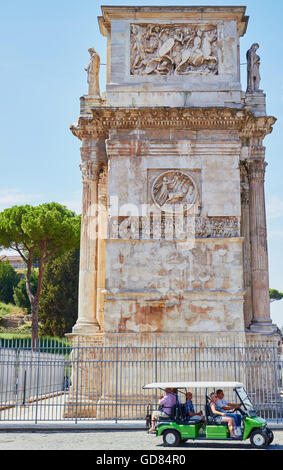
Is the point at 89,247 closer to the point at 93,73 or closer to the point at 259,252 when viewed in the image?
the point at 259,252

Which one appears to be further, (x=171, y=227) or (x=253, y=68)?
(x=253, y=68)

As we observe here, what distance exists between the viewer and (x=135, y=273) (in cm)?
1572

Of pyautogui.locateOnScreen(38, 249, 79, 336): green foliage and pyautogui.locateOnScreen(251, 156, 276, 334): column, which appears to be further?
pyautogui.locateOnScreen(38, 249, 79, 336): green foliage

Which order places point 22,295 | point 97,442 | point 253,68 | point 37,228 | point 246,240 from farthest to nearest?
point 22,295
point 37,228
point 253,68
point 246,240
point 97,442

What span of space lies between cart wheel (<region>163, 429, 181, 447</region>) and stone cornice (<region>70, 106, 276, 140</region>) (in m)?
9.37

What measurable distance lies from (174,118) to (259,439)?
9.73 m

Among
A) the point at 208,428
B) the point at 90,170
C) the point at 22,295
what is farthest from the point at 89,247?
the point at 22,295

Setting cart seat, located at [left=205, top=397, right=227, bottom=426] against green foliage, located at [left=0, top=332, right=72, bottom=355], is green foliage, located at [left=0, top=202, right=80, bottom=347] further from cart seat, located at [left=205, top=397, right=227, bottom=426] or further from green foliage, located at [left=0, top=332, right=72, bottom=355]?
cart seat, located at [left=205, top=397, right=227, bottom=426]

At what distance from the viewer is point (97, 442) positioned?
10.9 metres

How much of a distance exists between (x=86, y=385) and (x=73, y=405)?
0.78m

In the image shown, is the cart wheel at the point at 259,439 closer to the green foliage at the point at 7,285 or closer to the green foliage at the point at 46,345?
the green foliage at the point at 46,345

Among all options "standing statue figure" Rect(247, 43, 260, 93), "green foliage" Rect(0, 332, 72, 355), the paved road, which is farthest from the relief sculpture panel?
the paved road

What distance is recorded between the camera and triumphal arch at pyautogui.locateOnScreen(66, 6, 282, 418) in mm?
15469
